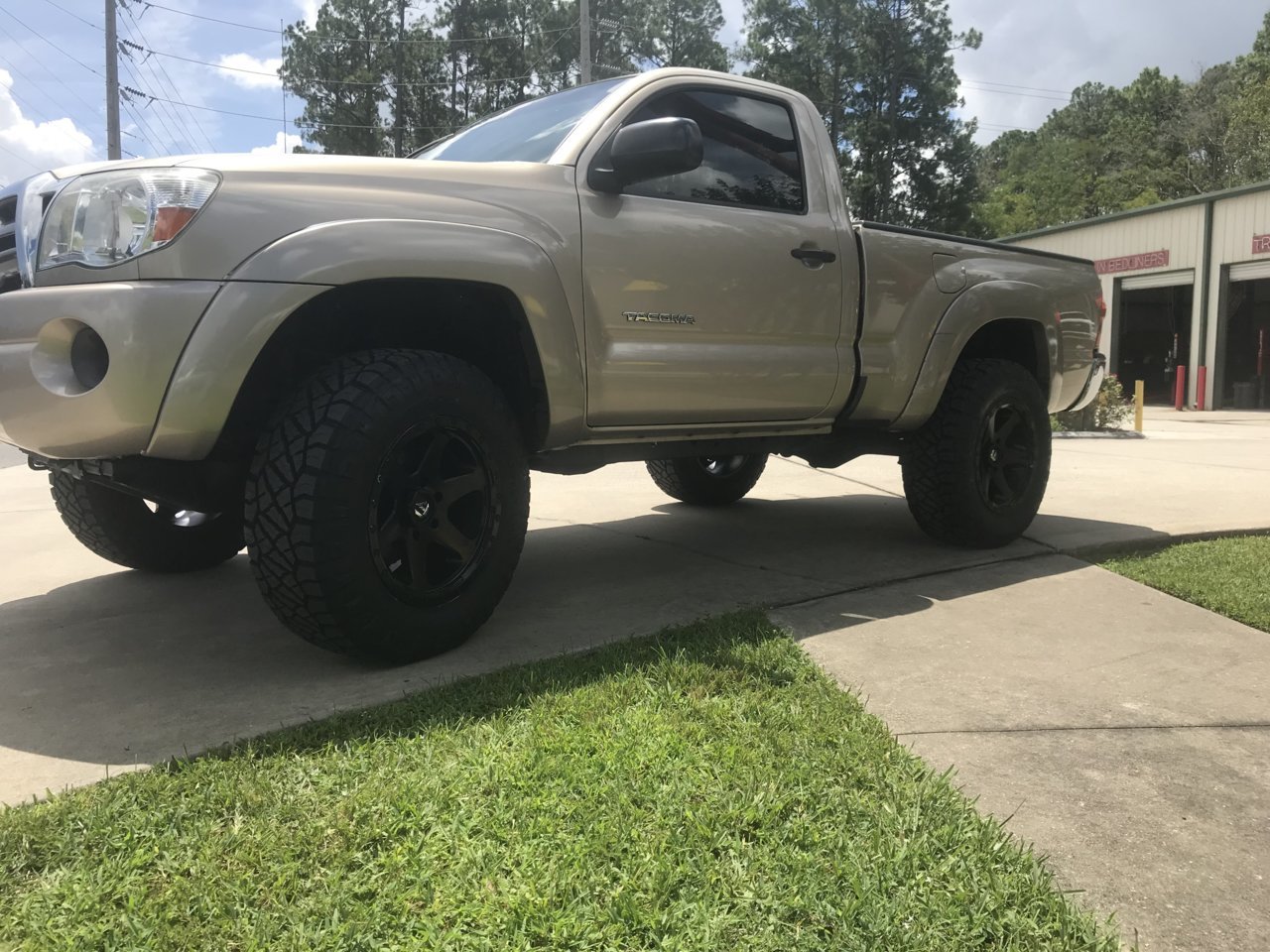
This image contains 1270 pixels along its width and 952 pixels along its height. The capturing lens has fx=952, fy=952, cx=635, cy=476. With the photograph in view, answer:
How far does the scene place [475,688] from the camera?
2.62 m

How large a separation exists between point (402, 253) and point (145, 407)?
791mm

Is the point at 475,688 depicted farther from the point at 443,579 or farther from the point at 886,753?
the point at 886,753

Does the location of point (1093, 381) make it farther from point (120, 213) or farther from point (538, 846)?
point (120, 213)

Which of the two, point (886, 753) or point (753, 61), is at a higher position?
point (753, 61)

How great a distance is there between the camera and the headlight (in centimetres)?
245

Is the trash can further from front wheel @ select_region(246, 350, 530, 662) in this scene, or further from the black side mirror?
front wheel @ select_region(246, 350, 530, 662)

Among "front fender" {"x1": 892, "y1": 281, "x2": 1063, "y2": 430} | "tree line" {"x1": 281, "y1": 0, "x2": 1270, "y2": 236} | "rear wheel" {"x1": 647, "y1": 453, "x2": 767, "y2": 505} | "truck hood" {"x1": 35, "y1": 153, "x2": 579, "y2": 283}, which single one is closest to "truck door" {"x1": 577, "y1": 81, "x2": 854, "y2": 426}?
"truck hood" {"x1": 35, "y1": 153, "x2": 579, "y2": 283}

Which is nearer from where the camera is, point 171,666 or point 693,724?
point 693,724

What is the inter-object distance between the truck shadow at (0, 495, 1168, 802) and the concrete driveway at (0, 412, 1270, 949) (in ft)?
0.04

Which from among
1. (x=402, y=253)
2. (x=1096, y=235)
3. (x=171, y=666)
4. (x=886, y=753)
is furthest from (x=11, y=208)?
(x=1096, y=235)

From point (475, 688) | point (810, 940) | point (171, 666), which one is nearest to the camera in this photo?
point (810, 940)

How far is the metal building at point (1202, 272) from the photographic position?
21.0 m

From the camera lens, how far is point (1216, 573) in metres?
4.06

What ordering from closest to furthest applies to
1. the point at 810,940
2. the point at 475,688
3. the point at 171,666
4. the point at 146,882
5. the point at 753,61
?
the point at 810,940 < the point at 146,882 < the point at 475,688 < the point at 171,666 < the point at 753,61
